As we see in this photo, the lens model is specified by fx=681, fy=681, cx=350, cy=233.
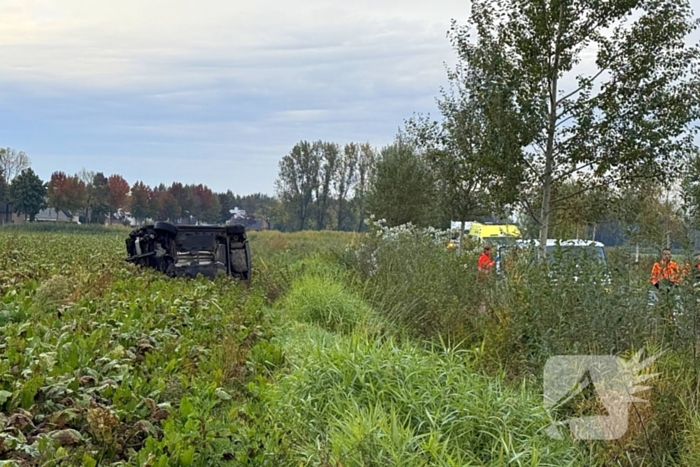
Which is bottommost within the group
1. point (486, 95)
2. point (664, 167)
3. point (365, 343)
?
point (365, 343)

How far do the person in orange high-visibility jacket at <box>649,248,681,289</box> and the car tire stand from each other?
383 inches

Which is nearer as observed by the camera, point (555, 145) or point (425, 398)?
point (425, 398)

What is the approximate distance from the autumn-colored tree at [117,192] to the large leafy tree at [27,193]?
9.87 meters

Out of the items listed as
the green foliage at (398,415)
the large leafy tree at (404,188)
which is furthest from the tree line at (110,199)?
the green foliage at (398,415)

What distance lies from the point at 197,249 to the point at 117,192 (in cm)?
7856

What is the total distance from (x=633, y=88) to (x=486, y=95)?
7.60 feet

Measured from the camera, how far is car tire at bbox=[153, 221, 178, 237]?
13180mm

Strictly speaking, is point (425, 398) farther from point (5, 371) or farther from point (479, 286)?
point (479, 286)

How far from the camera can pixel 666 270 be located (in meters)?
5.33

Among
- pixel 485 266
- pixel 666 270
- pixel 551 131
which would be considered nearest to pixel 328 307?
pixel 485 266

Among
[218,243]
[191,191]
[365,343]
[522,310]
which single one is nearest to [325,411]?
[365,343]

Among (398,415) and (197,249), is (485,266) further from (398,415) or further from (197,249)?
(197,249)

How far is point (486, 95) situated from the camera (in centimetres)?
1122

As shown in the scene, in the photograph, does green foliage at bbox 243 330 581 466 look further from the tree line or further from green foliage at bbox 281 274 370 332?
the tree line
